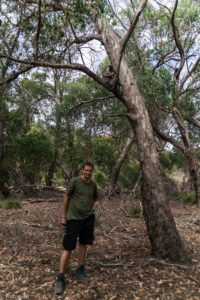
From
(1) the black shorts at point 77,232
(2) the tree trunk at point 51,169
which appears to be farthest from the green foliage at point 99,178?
(1) the black shorts at point 77,232

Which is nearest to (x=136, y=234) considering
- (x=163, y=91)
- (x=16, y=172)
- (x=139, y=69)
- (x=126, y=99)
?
(x=126, y=99)

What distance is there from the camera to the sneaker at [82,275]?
18.4ft

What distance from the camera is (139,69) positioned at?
13.3 meters

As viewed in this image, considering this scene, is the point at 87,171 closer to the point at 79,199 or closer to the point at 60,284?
the point at 79,199

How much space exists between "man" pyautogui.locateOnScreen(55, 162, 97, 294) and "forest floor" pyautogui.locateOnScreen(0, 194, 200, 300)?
0.41 meters

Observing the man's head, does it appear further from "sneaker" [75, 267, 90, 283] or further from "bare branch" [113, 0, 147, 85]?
"bare branch" [113, 0, 147, 85]

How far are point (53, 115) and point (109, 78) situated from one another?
38.9 feet

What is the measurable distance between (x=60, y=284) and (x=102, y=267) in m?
1.07

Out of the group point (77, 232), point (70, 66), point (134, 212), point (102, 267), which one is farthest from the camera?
point (134, 212)

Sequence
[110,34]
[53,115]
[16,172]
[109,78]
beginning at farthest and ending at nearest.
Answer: [53,115], [16,172], [110,34], [109,78]

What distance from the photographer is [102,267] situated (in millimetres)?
6215

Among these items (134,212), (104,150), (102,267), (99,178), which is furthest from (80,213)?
(99,178)

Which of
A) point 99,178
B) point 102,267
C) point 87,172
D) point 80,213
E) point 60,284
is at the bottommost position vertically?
point 60,284

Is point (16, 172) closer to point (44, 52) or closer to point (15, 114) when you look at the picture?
point (15, 114)
